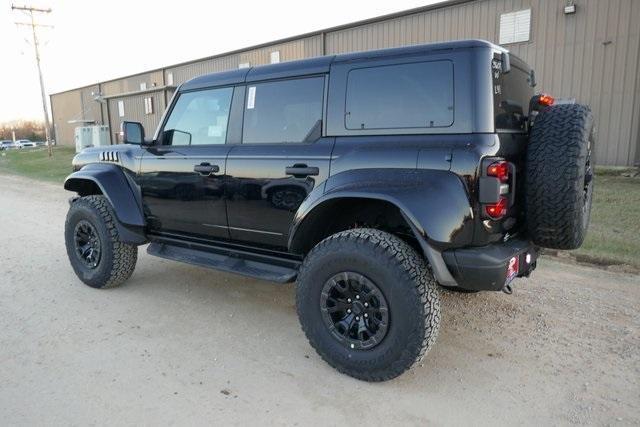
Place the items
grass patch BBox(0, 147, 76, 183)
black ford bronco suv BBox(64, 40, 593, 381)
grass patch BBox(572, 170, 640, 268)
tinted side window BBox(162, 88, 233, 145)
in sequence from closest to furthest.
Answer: black ford bronco suv BBox(64, 40, 593, 381)
tinted side window BBox(162, 88, 233, 145)
grass patch BBox(572, 170, 640, 268)
grass patch BBox(0, 147, 76, 183)

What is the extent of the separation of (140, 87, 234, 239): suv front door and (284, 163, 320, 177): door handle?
0.68 metres

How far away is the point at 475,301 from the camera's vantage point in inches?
163

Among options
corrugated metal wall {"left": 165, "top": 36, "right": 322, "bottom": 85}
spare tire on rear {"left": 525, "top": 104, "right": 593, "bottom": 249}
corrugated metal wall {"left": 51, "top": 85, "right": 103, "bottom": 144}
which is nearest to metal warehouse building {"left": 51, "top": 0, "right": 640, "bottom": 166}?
corrugated metal wall {"left": 165, "top": 36, "right": 322, "bottom": 85}

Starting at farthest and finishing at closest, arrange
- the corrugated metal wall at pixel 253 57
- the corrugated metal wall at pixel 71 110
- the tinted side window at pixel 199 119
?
the corrugated metal wall at pixel 71 110, the corrugated metal wall at pixel 253 57, the tinted side window at pixel 199 119

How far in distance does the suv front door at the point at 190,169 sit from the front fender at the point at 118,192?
4.2 inches

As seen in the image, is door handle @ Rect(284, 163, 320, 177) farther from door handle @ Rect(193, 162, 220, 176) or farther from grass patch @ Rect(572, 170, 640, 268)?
grass patch @ Rect(572, 170, 640, 268)

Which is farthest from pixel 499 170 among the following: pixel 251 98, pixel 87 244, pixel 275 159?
pixel 87 244

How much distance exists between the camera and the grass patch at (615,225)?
5215mm

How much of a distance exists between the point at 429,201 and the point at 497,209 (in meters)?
0.39

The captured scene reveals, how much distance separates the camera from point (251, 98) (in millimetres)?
3824

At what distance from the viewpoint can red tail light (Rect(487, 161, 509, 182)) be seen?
2.64m

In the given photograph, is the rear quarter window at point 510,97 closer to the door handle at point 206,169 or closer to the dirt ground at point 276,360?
the dirt ground at point 276,360

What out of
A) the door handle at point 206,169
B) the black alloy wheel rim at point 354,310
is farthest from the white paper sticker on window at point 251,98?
the black alloy wheel rim at point 354,310

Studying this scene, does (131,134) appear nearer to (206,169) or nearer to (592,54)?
(206,169)
